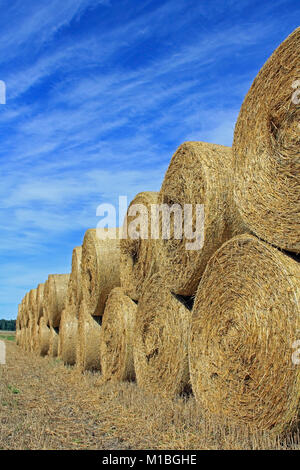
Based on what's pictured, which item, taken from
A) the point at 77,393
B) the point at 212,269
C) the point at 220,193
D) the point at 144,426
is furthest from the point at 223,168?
the point at 77,393

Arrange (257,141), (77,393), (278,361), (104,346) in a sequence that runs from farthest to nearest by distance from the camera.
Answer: (104,346), (77,393), (257,141), (278,361)

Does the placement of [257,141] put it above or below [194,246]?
above

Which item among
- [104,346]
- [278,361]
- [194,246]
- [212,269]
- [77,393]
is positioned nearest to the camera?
[278,361]

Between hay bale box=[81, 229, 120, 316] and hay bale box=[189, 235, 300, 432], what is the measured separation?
308cm

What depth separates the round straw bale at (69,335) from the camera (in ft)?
32.0

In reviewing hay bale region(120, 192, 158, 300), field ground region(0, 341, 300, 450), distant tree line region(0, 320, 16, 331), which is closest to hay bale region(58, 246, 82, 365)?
hay bale region(120, 192, 158, 300)

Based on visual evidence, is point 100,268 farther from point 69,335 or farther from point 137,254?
point 69,335

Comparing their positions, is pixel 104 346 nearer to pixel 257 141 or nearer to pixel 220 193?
pixel 220 193

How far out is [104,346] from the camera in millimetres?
7195

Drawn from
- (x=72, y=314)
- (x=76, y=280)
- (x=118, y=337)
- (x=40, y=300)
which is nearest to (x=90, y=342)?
(x=118, y=337)

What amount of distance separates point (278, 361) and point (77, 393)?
135 inches

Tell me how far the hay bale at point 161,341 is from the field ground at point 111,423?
189mm

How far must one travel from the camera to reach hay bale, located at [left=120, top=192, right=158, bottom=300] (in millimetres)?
5855

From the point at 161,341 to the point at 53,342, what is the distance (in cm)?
745
